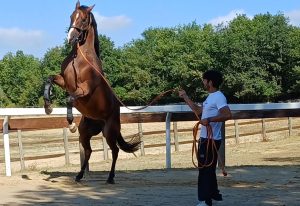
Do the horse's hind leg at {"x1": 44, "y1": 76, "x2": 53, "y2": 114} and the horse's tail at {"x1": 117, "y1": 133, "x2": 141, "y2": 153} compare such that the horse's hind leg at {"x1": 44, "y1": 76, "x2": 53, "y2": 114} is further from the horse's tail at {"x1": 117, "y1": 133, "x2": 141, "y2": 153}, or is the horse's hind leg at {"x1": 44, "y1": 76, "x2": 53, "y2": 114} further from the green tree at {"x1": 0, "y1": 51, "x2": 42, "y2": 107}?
Result: the green tree at {"x1": 0, "y1": 51, "x2": 42, "y2": 107}

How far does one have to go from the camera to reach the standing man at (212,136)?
20.4 ft

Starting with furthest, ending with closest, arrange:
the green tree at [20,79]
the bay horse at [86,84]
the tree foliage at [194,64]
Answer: the green tree at [20,79] → the tree foliage at [194,64] → the bay horse at [86,84]

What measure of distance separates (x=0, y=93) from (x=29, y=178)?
82.4 meters

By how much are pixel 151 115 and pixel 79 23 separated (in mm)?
3210

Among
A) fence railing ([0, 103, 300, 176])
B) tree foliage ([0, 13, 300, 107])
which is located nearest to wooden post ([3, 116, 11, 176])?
fence railing ([0, 103, 300, 176])

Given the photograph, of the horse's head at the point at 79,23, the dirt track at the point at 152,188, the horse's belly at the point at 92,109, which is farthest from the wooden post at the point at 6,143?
the horse's head at the point at 79,23

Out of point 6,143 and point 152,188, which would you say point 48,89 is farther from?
point 152,188

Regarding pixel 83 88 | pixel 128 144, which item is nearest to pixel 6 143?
pixel 83 88

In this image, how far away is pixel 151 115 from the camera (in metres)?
11.0

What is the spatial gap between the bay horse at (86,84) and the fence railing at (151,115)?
46.5 inches

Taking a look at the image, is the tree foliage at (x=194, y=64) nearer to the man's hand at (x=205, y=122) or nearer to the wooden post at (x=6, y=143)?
the wooden post at (x=6, y=143)

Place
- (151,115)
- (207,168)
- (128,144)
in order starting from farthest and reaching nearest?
(151,115) → (128,144) → (207,168)

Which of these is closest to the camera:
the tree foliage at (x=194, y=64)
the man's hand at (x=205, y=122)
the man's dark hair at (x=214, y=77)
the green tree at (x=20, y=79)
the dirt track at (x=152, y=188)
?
the man's hand at (x=205, y=122)

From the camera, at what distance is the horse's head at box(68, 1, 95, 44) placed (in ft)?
27.1
